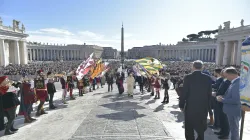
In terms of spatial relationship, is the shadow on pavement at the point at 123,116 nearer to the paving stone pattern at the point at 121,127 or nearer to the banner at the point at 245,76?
the paving stone pattern at the point at 121,127

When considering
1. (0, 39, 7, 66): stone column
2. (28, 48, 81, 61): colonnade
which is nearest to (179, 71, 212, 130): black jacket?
(0, 39, 7, 66): stone column

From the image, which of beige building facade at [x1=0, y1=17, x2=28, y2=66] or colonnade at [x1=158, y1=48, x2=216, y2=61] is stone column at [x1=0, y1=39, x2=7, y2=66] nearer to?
beige building facade at [x1=0, y1=17, x2=28, y2=66]

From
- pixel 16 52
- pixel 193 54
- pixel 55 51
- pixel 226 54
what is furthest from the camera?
pixel 55 51

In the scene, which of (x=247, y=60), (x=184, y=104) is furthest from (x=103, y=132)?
(x=247, y=60)

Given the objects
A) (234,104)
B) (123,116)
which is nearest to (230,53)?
(123,116)

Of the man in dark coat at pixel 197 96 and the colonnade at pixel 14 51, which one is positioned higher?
the colonnade at pixel 14 51

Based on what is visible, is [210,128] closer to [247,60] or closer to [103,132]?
[247,60]

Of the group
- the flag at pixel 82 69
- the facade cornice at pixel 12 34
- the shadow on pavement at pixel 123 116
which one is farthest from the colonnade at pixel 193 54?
the shadow on pavement at pixel 123 116

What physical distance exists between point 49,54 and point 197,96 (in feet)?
395

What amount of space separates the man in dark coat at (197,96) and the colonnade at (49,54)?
9755 centimetres

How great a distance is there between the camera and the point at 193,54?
90.2 metres

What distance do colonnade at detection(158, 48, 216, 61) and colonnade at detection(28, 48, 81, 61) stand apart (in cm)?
6928

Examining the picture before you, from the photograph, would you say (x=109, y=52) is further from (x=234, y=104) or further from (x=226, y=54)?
(x=234, y=104)

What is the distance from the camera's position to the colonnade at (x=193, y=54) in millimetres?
79625
